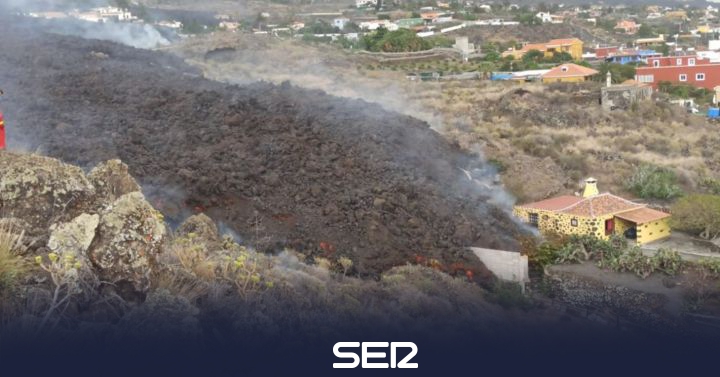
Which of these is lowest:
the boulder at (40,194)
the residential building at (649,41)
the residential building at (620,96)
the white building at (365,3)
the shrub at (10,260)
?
the residential building at (649,41)

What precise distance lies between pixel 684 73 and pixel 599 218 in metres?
22.0

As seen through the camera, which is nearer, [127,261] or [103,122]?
[127,261]

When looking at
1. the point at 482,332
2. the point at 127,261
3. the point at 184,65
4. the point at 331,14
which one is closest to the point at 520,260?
the point at 482,332

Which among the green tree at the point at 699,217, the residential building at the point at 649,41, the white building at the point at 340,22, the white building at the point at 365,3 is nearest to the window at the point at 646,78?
the green tree at the point at 699,217

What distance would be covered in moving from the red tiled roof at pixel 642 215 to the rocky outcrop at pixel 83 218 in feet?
34.3

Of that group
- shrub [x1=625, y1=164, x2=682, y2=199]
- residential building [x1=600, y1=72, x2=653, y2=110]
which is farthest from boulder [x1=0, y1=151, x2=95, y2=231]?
residential building [x1=600, y1=72, x2=653, y2=110]

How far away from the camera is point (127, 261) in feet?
18.2

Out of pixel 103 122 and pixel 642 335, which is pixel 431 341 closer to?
pixel 642 335

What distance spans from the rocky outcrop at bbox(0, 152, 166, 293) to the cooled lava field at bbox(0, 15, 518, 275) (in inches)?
110

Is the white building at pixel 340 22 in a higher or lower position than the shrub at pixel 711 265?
higher

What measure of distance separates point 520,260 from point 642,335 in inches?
88.9

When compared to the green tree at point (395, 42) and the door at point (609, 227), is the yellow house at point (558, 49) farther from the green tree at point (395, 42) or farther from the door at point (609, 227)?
the door at point (609, 227)

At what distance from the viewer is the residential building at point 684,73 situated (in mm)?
34406

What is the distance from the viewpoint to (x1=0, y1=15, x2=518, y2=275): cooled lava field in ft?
38.4
